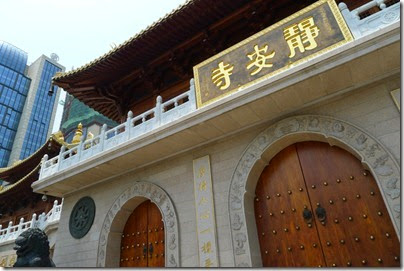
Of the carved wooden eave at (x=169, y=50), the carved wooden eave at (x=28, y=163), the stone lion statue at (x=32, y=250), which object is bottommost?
the stone lion statue at (x=32, y=250)

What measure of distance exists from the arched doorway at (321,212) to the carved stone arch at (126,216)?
1774mm

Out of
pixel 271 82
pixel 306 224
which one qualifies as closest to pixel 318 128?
pixel 271 82

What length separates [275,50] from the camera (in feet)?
16.1

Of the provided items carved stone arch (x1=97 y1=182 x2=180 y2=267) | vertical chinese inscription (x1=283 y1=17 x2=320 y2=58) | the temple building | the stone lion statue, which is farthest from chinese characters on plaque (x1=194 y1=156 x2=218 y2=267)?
the stone lion statue

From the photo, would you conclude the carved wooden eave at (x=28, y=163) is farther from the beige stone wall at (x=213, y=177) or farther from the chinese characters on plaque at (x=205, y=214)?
the chinese characters on plaque at (x=205, y=214)

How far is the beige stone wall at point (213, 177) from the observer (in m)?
4.23

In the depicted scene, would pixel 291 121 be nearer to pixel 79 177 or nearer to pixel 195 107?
pixel 195 107

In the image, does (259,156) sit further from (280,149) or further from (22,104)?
(22,104)

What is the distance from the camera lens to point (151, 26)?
6758mm

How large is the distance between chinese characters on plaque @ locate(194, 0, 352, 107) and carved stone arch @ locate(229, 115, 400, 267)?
3.30 ft

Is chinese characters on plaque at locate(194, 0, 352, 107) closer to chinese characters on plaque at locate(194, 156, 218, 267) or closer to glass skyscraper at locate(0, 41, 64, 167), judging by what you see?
chinese characters on plaque at locate(194, 156, 218, 267)

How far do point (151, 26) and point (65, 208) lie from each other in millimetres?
5404

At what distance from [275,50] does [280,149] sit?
5.88ft

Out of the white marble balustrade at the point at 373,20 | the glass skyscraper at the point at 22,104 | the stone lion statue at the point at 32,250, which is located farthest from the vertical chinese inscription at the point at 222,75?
the glass skyscraper at the point at 22,104
